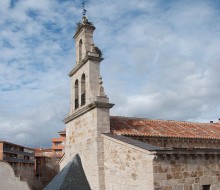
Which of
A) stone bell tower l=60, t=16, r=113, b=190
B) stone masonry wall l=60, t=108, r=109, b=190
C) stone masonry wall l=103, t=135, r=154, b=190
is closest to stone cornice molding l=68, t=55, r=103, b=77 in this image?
stone bell tower l=60, t=16, r=113, b=190

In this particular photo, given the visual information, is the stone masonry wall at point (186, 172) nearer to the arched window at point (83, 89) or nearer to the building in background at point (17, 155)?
the arched window at point (83, 89)

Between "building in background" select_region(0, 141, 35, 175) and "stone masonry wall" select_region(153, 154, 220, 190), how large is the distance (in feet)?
107

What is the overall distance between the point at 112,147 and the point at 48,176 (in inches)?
1204

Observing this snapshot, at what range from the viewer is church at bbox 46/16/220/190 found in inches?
398

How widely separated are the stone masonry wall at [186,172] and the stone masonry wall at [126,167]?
0.40 meters

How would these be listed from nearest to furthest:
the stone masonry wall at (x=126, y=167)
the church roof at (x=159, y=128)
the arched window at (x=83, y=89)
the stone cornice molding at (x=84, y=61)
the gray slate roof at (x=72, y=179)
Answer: the stone masonry wall at (x=126, y=167), the gray slate roof at (x=72, y=179), the church roof at (x=159, y=128), the stone cornice molding at (x=84, y=61), the arched window at (x=83, y=89)

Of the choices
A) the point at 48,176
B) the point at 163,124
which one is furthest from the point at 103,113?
the point at 48,176

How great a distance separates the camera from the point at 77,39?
52.8ft

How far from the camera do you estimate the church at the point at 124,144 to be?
10.1 metres

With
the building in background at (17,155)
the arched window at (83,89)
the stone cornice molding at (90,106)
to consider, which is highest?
the arched window at (83,89)

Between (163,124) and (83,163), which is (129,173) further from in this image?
(163,124)

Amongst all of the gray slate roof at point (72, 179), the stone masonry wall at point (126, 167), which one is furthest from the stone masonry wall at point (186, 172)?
the gray slate roof at point (72, 179)

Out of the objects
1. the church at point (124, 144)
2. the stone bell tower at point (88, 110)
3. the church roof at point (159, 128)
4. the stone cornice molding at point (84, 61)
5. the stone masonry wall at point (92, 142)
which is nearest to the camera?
the church at point (124, 144)

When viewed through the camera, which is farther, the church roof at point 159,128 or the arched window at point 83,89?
the arched window at point 83,89
